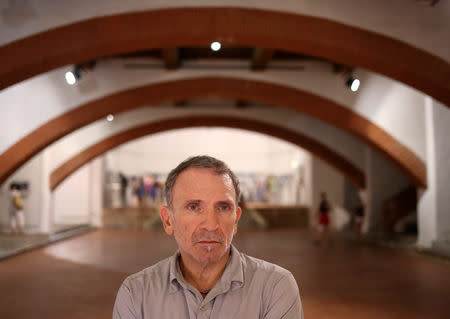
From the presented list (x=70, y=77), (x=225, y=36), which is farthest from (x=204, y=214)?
(x=70, y=77)

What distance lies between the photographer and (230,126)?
16438mm

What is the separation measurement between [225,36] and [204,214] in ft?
17.6

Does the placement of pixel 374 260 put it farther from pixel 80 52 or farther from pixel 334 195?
pixel 334 195

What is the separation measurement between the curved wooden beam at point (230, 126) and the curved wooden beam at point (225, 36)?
8742 millimetres

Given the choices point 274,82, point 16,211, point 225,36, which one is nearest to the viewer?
point 225,36

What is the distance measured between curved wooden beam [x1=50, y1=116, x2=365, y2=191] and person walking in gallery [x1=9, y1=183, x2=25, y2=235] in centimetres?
212

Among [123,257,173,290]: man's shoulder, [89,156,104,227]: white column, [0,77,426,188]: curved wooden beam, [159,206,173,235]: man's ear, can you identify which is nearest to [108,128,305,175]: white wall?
[89,156,104,227]: white column

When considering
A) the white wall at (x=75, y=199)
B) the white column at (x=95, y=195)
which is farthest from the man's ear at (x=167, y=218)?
the white column at (x=95, y=195)

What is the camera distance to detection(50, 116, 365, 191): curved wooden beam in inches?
607

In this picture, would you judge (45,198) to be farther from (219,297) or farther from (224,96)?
(219,297)

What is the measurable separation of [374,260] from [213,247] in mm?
8595

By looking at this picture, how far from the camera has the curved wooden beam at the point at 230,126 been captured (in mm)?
15422

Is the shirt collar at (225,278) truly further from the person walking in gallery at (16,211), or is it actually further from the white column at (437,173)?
the person walking in gallery at (16,211)

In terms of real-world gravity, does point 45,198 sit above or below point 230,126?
below
